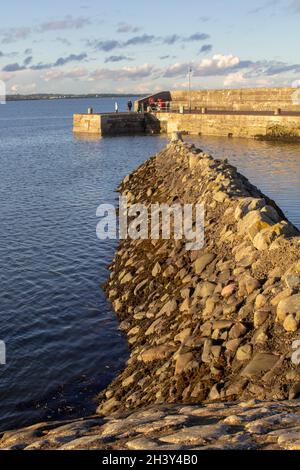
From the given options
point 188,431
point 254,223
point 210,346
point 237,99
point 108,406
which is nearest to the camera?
point 188,431

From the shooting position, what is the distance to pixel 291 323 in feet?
22.8

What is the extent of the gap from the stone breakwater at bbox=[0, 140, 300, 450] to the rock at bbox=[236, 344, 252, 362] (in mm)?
13

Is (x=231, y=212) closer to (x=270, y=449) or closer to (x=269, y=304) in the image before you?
(x=269, y=304)

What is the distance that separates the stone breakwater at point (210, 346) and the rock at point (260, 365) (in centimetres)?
1

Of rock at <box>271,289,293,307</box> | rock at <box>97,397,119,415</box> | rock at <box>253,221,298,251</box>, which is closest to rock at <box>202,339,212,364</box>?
rock at <box>271,289,293,307</box>

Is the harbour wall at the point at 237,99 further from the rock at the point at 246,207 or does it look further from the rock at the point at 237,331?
the rock at the point at 237,331

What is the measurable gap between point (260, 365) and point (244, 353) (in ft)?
1.49

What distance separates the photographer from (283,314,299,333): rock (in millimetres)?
6930

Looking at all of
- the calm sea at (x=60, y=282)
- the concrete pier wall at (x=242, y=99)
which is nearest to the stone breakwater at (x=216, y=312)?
the calm sea at (x=60, y=282)

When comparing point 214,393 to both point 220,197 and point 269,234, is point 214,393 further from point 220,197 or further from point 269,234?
point 220,197

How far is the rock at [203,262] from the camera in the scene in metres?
10.6

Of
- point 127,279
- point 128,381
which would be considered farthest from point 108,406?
point 127,279

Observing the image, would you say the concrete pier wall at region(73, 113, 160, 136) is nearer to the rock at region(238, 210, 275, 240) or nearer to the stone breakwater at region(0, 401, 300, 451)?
the rock at region(238, 210, 275, 240)
